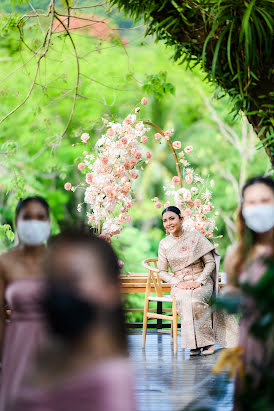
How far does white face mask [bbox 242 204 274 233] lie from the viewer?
2117mm

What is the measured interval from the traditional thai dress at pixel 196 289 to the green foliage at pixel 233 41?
10.0 ft

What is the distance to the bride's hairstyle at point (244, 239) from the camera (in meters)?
2.11

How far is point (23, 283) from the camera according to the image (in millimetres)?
2467

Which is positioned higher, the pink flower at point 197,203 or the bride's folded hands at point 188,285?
Result: the pink flower at point 197,203

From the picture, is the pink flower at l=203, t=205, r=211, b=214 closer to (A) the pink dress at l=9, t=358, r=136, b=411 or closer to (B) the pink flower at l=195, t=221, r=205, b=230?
(B) the pink flower at l=195, t=221, r=205, b=230

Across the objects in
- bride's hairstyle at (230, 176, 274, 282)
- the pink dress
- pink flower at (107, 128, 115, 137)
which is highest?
pink flower at (107, 128, 115, 137)

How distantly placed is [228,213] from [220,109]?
6.98ft

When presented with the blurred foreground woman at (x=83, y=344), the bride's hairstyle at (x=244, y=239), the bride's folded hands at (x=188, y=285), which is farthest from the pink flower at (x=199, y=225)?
the blurred foreground woman at (x=83, y=344)

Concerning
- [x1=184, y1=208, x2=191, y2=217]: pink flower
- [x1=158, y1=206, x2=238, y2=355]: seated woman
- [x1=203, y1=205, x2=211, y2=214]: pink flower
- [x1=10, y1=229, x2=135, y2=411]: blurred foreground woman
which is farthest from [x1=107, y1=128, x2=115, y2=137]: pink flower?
[x1=10, y1=229, x2=135, y2=411]: blurred foreground woman

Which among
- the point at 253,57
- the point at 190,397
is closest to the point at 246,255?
the point at 253,57

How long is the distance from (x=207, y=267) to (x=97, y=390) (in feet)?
14.2

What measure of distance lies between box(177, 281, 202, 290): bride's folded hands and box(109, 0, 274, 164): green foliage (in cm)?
308

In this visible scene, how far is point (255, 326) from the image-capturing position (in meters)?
1.21

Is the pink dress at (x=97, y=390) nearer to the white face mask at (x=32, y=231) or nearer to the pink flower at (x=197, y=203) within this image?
the white face mask at (x=32, y=231)
